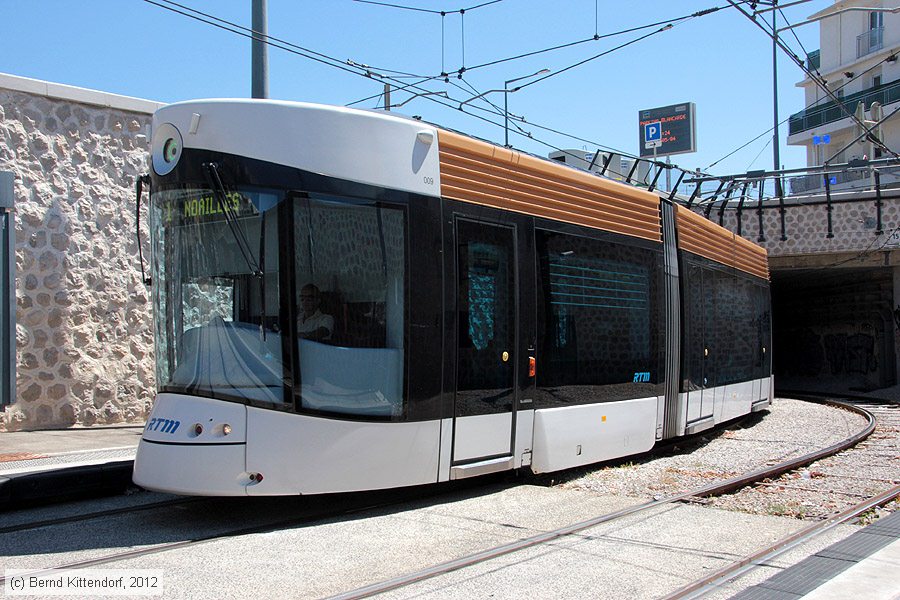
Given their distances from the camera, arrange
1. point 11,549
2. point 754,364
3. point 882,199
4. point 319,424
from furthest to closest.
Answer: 1. point 882,199
2. point 754,364
3. point 319,424
4. point 11,549

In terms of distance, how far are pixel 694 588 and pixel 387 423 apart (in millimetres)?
2611

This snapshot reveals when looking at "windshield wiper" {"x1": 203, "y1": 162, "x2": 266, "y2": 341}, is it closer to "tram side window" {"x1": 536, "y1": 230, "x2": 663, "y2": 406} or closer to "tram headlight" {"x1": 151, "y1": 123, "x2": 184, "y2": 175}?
"tram headlight" {"x1": 151, "y1": 123, "x2": 184, "y2": 175}

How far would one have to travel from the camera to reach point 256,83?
439 inches

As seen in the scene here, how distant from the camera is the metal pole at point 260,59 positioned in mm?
11117

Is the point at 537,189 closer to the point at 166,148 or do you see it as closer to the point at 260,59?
the point at 166,148

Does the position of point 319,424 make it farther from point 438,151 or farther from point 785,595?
point 785,595

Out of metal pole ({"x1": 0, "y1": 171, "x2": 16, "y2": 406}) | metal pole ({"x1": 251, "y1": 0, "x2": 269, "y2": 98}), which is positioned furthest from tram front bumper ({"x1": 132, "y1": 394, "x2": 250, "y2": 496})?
metal pole ({"x1": 251, "y1": 0, "x2": 269, "y2": 98})

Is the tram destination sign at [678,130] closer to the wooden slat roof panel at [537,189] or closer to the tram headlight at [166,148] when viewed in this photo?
the wooden slat roof panel at [537,189]

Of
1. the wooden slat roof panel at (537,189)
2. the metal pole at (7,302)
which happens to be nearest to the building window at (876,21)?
the wooden slat roof panel at (537,189)

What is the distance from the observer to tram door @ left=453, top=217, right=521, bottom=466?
7387 mm

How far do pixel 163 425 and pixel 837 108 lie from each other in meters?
52.9

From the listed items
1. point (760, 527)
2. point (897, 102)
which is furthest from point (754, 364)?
point (897, 102)

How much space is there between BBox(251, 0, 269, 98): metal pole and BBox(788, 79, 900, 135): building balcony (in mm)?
37003

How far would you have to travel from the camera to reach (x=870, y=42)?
52.9 meters
